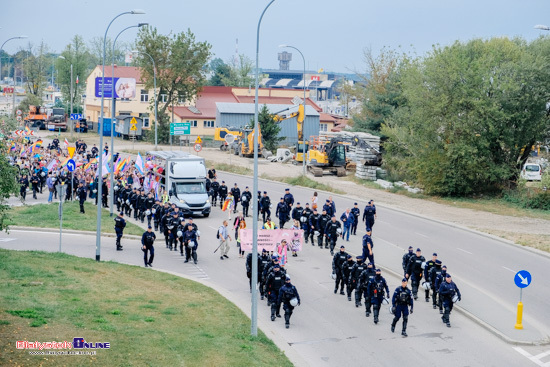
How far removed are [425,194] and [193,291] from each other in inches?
1116

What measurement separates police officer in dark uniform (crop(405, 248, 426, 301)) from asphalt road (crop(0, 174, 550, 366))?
1.69ft

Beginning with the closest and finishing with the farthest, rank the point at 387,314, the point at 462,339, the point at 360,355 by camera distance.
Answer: the point at 360,355
the point at 462,339
the point at 387,314

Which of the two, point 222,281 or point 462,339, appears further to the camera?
point 222,281

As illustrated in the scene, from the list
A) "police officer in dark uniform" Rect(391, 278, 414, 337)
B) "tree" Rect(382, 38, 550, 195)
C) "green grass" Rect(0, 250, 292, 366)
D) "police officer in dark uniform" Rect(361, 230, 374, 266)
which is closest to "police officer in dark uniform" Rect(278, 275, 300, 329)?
"green grass" Rect(0, 250, 292, 366)

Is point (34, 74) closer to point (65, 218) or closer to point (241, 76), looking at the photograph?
point (241, 76)

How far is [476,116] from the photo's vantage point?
4319 cm

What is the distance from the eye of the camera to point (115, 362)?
13.5 metres

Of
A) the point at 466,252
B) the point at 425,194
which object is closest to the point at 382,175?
the point at 425,194

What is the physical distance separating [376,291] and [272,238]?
14.9ft

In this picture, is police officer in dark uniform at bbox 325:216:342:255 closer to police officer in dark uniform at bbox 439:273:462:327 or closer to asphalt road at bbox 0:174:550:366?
asphalt road at bbox 0:174:550:366

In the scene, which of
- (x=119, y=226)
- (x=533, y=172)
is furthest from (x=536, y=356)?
(x=533, y=172)

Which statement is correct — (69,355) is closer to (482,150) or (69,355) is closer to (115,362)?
(115,362)

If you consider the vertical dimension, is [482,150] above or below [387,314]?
above

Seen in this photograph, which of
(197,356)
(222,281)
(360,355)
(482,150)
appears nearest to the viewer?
(197,356)
